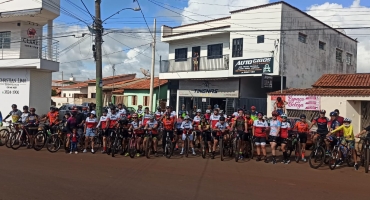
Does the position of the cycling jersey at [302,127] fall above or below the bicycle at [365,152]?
above

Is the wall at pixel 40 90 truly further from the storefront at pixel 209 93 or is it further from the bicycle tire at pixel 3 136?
the storefront at pixel 209 93

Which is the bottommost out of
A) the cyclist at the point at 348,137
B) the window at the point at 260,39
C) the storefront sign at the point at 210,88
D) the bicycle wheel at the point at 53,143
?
the bicycle wheel at the point at 53,143

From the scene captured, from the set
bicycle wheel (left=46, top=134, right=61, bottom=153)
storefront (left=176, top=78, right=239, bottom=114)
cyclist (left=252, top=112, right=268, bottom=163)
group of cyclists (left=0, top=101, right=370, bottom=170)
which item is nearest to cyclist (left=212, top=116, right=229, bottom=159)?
group of cyclists (left=0, top=101, right=370, bottom=170)

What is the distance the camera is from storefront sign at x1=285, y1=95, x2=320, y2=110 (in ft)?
60.5

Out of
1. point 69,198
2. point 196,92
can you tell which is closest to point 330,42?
point 196,92

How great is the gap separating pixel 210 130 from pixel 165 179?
4.03m

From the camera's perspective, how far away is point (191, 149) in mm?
12758

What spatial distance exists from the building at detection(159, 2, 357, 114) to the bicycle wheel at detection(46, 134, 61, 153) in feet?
37.7

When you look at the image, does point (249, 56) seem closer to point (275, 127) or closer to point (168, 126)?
point (275, 127)

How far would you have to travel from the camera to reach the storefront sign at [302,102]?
1845 cm

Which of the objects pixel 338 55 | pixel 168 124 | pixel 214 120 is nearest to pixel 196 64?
pixel 338 55

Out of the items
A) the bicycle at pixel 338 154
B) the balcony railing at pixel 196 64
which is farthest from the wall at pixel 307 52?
the bicycle at pixel 338 154

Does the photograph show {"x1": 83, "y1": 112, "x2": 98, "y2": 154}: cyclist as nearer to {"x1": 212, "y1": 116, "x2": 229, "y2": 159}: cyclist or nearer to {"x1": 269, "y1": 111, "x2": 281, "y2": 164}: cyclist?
{"x1": 212, "y1": 116, "x2": 229, "y2": 159}: cyclist

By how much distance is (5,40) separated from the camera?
2153 cm
